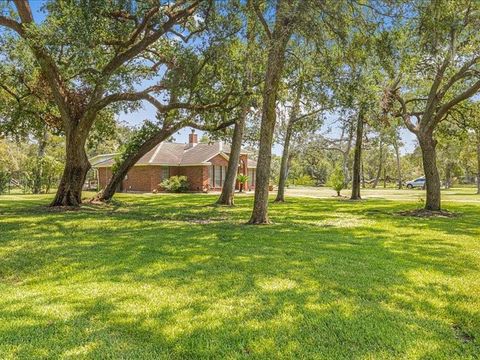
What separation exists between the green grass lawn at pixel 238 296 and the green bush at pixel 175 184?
2296 centimetres

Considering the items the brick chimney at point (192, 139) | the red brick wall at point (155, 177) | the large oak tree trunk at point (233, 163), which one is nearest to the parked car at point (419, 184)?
the brick chimney at point (192, 139)

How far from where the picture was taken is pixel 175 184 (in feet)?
108

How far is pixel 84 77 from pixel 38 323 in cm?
1392

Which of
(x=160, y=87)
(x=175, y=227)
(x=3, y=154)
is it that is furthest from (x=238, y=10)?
(x=3, y=154)

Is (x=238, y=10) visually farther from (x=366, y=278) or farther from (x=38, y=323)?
(x=38, y=323)

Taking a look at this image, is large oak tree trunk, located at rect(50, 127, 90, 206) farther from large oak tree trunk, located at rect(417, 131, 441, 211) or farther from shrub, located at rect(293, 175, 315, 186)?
shrub, located at rect(293, 175, 315, 186)

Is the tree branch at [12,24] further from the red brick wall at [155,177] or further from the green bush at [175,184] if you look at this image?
the red brick wall at [155,177]

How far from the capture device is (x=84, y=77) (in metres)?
16.1

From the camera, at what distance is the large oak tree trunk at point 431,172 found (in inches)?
631

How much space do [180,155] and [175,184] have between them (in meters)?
5.06

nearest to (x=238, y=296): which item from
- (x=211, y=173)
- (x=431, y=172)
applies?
(x=431, y=172)

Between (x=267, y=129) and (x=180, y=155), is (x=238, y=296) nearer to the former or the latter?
(x=267, y=129)

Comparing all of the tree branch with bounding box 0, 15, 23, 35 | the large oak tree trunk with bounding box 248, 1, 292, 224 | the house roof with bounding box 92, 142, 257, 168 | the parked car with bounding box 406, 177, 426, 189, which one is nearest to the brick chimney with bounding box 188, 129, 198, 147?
the house roof with bounding box 92, 142, 257, 168

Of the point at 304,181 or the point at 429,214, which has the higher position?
the point at 304,181
